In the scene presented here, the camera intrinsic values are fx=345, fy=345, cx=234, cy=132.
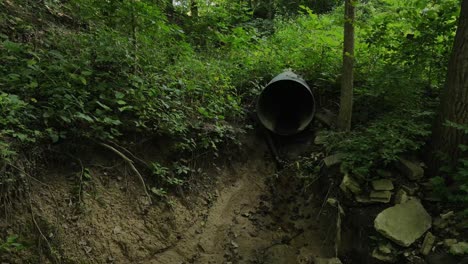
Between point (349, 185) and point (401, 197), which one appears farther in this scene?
point (349, 185)

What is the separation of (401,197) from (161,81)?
3538 mm

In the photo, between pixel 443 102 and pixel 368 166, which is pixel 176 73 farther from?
pixel 443 102

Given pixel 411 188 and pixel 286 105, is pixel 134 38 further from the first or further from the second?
pixel 411 188

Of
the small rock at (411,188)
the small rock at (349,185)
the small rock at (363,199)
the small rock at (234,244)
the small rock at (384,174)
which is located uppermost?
the small rock at (384,174)

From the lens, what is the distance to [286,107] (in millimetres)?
6512

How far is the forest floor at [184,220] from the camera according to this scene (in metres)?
3.42

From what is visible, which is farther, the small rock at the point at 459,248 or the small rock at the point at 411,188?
the small rock at the point at 411,188

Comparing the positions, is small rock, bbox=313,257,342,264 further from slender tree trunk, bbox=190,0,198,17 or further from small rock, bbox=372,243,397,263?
slender tree trunk, bbox=190,0,198,17

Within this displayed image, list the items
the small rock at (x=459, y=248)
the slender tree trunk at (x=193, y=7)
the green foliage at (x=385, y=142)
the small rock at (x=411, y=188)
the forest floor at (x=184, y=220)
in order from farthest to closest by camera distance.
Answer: the slender tree trunk at (x=193, y=7), the green foliage at (x=385, y=142), the small rock at (x=411, y=188), the forest floor at (x=184, y=220), the small rock at (x=459, y=248)

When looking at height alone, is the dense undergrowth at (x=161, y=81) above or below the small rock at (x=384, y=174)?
above

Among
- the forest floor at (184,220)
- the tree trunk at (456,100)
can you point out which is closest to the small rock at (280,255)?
the forest floor at (184,220)

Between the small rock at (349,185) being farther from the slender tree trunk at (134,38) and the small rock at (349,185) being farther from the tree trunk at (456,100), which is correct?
the slender tree trunk at (134,38)

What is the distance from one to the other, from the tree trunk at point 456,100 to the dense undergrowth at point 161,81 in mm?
251

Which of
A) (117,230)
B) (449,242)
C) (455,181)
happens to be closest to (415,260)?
(449,242)
